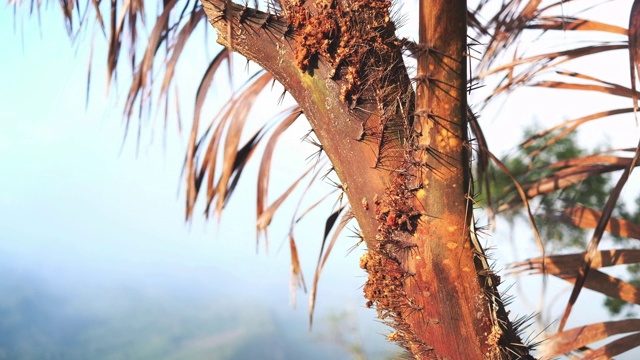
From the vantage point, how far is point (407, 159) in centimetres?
109

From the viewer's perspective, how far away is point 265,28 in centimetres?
118

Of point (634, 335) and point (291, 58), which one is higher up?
point (291, 58)

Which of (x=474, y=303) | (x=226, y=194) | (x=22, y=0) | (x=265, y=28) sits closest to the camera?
(x=474, y=303)

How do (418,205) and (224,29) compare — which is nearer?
(418,205)

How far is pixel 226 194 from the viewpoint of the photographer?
6.41 ft

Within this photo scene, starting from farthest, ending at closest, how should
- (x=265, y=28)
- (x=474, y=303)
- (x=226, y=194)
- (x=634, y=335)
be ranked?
(x=226, y=194) < (x=634, y=335) < (x=265, y=28) < (x=474, y=303)

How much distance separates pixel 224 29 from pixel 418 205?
0.47 meters

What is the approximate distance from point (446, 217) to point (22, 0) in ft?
5.34

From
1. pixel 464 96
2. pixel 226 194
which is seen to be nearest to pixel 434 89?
pixel 464 96

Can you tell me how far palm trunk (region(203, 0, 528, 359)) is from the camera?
1071mm

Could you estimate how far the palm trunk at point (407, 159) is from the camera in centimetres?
107

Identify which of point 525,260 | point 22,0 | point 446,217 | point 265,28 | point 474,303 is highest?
point 22,0

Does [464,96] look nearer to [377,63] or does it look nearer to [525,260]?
[377,63]

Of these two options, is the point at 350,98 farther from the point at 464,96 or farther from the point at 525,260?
the point at 525,260
